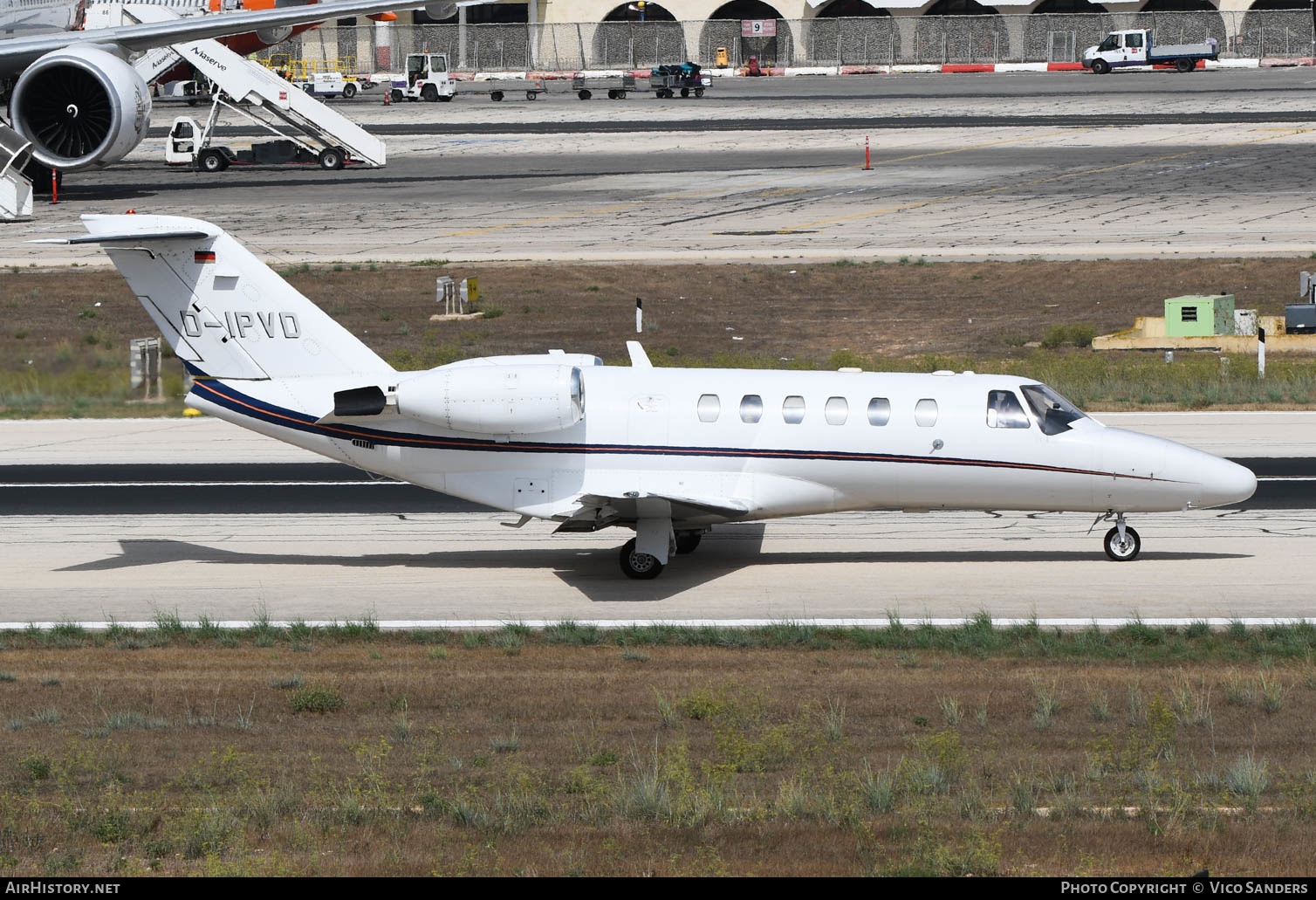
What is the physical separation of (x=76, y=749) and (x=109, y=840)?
110 inches

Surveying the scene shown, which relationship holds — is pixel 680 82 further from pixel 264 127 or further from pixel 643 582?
pixel 643 582

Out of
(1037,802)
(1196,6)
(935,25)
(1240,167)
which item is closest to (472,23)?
(935,25)

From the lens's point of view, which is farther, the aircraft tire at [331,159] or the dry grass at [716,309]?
the aircraft tire at [331,159]

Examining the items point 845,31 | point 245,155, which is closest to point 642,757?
point 245,155

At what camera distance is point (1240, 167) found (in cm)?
6581

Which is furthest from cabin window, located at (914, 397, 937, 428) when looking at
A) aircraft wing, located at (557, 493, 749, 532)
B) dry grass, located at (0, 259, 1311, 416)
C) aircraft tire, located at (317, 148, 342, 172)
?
aircraft tire, located at (317, 148, 342, 172)

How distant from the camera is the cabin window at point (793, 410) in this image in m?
21.6

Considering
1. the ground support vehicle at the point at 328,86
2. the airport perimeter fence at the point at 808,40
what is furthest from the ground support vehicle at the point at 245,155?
the airport perimeter fence at the point at 808,40

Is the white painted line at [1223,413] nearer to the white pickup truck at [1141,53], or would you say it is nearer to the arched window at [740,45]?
the white pickup truck at [1141,53]

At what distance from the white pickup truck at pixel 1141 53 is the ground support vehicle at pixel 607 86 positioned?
35.6 metres

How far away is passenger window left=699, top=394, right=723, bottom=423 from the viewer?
854 inches

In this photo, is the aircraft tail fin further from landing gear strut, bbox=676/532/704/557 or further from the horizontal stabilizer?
landing gear strut, bbox=676/532/704/557

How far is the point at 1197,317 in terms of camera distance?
4138 centimetres

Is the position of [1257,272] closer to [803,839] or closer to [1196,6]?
[803,839]
